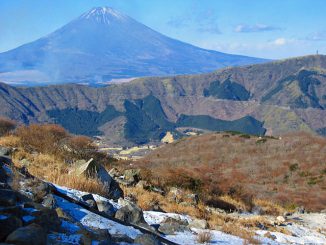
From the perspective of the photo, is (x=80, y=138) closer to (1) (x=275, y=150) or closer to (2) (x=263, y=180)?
(2) (x=263, y=180)

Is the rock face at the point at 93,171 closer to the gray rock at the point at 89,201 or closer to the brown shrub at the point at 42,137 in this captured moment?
the gray rock at the point at 89,201

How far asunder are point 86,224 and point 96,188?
3.23 m

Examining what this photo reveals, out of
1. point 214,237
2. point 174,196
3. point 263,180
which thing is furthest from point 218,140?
point 214,237

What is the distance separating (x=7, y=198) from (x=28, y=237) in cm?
147

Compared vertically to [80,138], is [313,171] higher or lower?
lower

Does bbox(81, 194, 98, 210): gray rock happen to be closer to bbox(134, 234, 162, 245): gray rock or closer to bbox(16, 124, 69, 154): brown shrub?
bbox(134, 234, 162, 245): gray rock

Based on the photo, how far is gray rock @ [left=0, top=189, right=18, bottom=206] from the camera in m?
4.88

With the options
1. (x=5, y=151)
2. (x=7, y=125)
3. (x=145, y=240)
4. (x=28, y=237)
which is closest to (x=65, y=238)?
(x=28, y=237)

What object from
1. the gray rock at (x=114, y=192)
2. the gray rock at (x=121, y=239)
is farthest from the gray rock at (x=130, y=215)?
the gray rock at (x=114, y=192)

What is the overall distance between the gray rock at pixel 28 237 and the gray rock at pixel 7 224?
0.27m

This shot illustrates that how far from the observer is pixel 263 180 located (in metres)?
47.1

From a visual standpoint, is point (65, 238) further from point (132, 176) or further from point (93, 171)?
point (132, 176)

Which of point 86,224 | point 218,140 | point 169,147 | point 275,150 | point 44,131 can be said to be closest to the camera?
point 86,224

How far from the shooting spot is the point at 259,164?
57.7m
